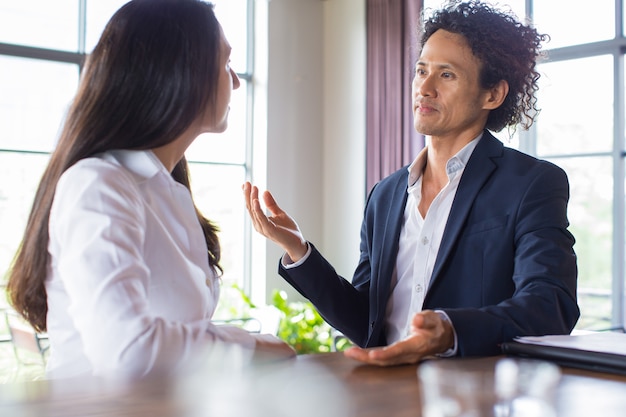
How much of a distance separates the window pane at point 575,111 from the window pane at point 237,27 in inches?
118

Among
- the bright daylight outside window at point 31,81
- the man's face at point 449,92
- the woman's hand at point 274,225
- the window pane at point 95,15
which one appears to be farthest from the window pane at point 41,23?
the woman's hand at point 274,225

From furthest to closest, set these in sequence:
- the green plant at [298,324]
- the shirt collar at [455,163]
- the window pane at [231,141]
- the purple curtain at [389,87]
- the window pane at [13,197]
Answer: the window pane at [231,141] → the purple curtain at [389,87] → the green plant at [298,324] → the window pane at [13,197] → the shirt collar at [455,163]

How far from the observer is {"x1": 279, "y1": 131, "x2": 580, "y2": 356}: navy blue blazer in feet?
5.87

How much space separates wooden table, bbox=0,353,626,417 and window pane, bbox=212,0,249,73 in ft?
20.5

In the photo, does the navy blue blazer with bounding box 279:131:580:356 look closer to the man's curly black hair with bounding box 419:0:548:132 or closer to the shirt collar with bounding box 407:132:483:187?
the shirt collar with bounding box 407:132:483:187

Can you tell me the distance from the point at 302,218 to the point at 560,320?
5.66m

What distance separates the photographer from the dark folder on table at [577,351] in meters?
1.33

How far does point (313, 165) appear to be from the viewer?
7.47m

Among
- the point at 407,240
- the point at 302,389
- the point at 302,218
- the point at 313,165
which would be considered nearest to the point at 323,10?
the point at 313,165

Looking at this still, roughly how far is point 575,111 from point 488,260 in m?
4.25

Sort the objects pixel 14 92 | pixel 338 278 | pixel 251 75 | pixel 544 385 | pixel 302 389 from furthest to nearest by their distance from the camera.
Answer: pixel 251 75 → pixel 14 92 → pixel 338 278 → pixel 302 389 → pixel 544 385

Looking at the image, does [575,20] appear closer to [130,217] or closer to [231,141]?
[231,141]

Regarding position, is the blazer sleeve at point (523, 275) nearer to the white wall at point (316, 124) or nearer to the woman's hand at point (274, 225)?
the woman's hand at point (274, 225)

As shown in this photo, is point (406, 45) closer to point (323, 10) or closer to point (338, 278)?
point (323, 10)
